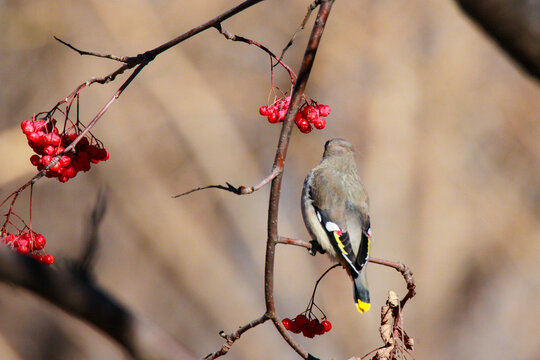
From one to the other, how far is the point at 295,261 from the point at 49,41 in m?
2.52

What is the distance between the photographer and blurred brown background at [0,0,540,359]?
4824 millimetres

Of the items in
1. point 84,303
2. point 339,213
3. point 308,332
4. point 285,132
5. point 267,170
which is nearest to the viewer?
point 84,303

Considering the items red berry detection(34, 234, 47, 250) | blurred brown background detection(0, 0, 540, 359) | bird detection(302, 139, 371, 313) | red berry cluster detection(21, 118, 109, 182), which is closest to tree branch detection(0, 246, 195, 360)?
red berry cluster detection(21, 118, 109, 182)

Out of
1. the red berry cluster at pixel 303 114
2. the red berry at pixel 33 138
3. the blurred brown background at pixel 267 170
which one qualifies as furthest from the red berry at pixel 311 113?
the blurred brown background at pixel 267 170

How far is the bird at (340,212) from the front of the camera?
9.25 ft

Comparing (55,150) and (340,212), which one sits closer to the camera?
(55,150)

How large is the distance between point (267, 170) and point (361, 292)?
8.17 feet

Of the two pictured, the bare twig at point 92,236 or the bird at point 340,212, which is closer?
the bird at point 340,212

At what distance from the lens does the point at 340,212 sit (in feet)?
9.93

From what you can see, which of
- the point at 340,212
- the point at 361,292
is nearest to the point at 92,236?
the point at 340,212

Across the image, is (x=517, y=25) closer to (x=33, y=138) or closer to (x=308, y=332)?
(x=308, y=332)

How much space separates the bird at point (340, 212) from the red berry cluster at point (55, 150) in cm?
121

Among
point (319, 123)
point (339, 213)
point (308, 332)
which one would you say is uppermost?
point (339, 213)

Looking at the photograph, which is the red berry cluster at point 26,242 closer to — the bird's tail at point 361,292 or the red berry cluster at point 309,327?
the red berry cluster at point 309,327
